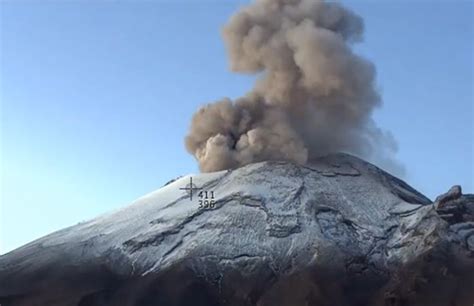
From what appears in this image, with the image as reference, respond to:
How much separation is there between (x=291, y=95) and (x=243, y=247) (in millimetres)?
14332

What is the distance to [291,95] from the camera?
5222cm

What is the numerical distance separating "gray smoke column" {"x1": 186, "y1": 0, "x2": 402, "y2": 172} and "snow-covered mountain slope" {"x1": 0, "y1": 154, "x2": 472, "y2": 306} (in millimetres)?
2551

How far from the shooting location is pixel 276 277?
39.5m

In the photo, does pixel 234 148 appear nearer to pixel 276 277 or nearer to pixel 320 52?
pixel 320 52

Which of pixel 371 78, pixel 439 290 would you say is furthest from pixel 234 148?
pixel 439 290

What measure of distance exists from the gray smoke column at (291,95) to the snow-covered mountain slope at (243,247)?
8.37ft

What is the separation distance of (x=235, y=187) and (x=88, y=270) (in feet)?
33.8

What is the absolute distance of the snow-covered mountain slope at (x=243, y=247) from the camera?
129 ft

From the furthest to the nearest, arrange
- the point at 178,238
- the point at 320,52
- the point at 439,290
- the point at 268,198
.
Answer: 1. the point at 320,52
2. the point at 268,198
3. the point at 178,238
4. the point at 439,290
